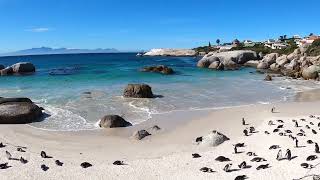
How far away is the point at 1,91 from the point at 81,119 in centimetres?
Answer: 1892

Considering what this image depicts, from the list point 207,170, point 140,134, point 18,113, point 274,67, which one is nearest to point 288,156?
point 207,170

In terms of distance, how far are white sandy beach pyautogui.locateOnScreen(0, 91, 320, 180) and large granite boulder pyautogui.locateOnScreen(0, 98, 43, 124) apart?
879 millimetres

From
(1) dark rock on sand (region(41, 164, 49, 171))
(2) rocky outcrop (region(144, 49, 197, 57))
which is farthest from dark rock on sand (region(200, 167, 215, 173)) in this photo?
(2) rocky outcrop (region(144, 49, 197, 57))

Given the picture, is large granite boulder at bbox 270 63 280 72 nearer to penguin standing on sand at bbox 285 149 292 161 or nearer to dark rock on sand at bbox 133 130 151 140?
dark rock on sand at bbox 133 130 151 140

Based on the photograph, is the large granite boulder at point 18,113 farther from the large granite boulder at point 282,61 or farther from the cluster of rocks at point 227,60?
the large granite boulder at point 282,61

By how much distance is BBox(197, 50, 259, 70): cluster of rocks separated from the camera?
236 ft

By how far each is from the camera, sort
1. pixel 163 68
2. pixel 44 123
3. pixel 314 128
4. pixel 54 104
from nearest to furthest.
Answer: pixel 314 128, pixel 44 123, pixel 54 104, pixel 163 68

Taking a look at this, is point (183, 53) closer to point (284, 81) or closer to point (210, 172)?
point (284, 81)

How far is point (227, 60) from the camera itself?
78500mm

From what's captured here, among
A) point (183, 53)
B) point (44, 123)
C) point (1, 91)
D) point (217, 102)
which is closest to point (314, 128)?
point (217, 102)

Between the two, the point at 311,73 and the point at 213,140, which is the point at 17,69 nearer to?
the point at 311,73

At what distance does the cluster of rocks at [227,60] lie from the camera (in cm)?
7204

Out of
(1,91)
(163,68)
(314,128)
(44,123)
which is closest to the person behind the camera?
(314,128)

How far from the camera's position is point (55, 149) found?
18766mm
